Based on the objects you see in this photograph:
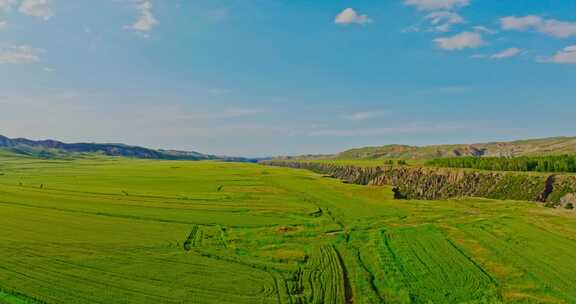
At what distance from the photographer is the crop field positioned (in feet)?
86.3

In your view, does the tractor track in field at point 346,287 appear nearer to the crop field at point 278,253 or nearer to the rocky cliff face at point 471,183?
the crop field at point 278,253

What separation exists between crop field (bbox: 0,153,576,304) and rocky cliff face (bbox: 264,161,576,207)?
2846 centimetres

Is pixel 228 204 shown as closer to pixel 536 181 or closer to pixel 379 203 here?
pixel 379 203

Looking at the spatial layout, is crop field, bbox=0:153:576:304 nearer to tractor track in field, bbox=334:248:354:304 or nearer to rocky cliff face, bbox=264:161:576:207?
tractor track in field, bbox=334:248:354:304

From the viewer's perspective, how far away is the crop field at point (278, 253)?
26.3 m

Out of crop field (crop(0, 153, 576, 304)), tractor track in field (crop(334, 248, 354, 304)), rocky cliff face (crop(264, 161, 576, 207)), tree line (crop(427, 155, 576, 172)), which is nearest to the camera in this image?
tractor track in field (crop(334, 248, 354, 304))

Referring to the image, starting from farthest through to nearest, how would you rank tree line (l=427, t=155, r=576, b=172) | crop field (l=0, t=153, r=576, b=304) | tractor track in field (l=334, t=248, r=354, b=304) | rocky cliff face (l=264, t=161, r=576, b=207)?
tree line (l=427, t=155, r=576, b=172) < rocky cliff face (l=264, t=161, r=576, b=207) < crop field (l=0, t=153, r=576, b=304) < tractor track in field (l=334, t=248, r=354, b=304)

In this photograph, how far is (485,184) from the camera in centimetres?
10200

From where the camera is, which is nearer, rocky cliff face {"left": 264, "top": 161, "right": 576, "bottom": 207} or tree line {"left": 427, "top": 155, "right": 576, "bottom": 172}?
rocky cliff face {"left": 264, "top": 161, "right": 576, "bottom": 207}

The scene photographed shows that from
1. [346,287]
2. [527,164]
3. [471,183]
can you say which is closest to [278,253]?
[346,287]

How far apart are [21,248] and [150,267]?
48.1ft

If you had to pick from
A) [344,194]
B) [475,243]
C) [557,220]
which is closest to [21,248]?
[475,243]

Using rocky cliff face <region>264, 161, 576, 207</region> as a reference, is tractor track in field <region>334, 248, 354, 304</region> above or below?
below

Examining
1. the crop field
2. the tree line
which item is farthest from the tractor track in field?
the tree line
